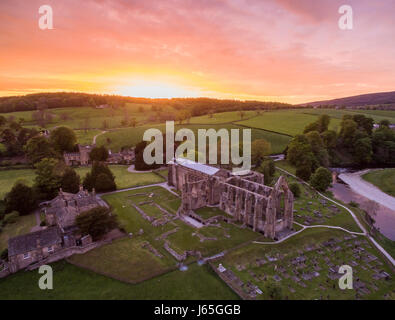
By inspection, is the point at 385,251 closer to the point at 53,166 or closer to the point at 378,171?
the point at 378,171

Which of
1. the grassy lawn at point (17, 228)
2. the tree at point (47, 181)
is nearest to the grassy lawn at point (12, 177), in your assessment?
the tree at point (47, 181)

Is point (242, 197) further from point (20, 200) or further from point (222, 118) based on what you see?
point (222, 118)

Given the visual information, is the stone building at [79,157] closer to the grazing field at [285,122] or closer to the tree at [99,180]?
the tree at [99,180]

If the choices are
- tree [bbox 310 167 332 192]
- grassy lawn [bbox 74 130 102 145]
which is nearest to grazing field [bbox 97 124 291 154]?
grassy lawn [bbox 74 130 102 145]

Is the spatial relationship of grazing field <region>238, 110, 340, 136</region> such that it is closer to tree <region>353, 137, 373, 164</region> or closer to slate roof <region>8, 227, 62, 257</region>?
tree <region>353, 137, 373, 164</region>

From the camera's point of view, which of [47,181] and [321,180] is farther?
[321,180]

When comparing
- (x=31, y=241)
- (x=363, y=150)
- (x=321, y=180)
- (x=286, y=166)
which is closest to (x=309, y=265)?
(x=321, y=180)
